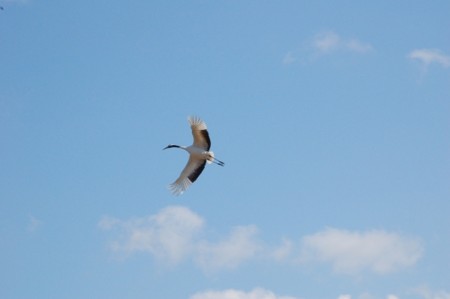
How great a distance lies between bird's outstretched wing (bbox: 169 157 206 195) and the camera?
45.6m

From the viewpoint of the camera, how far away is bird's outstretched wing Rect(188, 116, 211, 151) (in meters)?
44.1

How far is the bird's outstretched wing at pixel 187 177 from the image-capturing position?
45.6 m

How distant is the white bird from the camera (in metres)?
44.2

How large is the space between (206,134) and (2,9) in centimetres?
1478

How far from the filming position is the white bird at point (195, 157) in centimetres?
4416

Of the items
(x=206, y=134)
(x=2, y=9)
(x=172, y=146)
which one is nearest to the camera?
(x=2, y=9)

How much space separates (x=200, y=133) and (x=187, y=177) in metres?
2.61

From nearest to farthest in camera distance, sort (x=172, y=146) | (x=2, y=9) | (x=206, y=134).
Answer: (x=2, y=9) → (x=206, y=134) → (x=172, y=146)

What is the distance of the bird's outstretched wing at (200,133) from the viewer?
4409 centimetres

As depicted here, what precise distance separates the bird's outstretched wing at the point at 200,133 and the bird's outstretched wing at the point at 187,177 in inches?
43.9

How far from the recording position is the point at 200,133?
4431 centimetres

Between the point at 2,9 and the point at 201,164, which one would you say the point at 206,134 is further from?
the point at 2,9

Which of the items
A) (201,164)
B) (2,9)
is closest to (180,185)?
(201,164)

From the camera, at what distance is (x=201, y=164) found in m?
45.5
